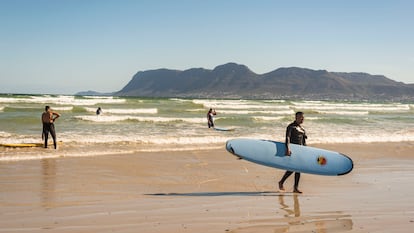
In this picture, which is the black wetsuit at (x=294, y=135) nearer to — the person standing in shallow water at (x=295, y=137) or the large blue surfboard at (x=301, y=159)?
the person standing in shallow water at (x=295, y=137)

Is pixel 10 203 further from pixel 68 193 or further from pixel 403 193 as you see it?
pixel 403 193

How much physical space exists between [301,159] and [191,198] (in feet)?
7.66

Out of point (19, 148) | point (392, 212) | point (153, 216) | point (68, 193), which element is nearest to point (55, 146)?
point (19, 148)

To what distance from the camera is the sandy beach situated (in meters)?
5.53

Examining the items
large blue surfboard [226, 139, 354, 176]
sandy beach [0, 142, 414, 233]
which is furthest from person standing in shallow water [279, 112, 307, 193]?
sandy beach [0, 142, 414, 233]

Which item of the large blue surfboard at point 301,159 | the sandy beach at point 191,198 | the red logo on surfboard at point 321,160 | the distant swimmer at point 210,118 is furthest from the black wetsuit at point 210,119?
the red logo on surfboard at point 321,160

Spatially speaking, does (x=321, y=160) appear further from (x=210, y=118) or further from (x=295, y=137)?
(x=210, y=118)

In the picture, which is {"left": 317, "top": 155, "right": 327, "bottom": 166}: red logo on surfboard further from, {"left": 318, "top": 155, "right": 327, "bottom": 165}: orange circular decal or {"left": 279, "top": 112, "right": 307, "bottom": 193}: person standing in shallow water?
{"left": 279, "top": 112, "right": 307, "bottom": 193}: person standing in shallow water

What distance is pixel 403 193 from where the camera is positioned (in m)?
7.72

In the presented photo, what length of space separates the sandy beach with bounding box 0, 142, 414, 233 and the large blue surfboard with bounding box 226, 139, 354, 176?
41cm

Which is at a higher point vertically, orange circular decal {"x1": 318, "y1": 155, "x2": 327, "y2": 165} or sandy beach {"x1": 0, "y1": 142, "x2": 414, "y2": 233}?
orange circular decal {"x1": 318, "y1": 155, "x2": 327, "y2": 165}

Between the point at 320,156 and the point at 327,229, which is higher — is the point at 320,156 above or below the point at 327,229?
above

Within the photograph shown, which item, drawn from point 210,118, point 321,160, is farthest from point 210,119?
point 321,160

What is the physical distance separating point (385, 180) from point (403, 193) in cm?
156
